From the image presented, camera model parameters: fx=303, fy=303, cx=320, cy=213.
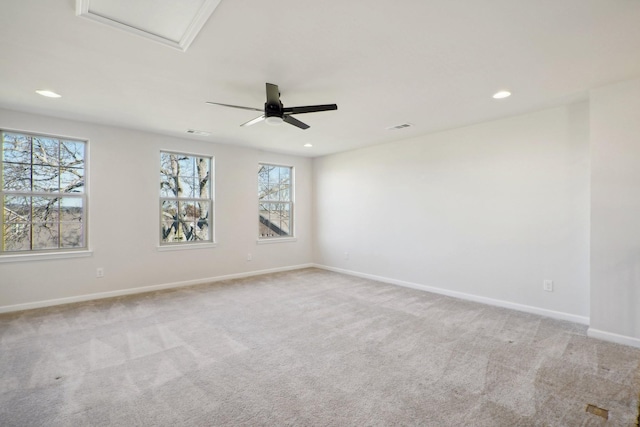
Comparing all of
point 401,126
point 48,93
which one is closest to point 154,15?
point 48,93

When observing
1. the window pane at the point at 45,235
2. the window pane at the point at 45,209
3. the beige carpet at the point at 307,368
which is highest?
the window pane at the point at 45,209

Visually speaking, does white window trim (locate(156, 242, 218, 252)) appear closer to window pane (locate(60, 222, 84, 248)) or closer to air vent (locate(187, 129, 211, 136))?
window pane (locate(60, 222, 84, 248))

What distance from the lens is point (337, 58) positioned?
2.45 metres

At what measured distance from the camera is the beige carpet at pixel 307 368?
187 centimetres

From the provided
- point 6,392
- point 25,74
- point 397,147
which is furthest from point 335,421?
point 397,147

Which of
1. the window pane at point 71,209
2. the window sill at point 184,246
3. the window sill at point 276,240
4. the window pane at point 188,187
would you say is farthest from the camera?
the window sill at point 276,240

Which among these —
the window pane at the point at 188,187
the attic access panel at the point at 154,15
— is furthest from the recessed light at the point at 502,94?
the window pane at the point at 188,187

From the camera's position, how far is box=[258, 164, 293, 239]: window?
6.18 meters

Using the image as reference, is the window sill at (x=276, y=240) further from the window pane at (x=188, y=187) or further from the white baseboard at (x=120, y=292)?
the window pane at (x=188, y=187)

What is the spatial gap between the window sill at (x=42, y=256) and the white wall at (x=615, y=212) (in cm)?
609

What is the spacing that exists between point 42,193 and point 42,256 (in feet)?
2.71

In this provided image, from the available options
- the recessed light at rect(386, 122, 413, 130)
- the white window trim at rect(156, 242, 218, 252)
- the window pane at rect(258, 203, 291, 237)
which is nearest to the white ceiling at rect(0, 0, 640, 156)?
the recessed light at rect(386, 122, 413, 130)

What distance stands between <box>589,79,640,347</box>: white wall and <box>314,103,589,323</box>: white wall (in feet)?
1.24

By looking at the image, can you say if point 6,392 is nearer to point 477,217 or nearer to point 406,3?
point 406,3
